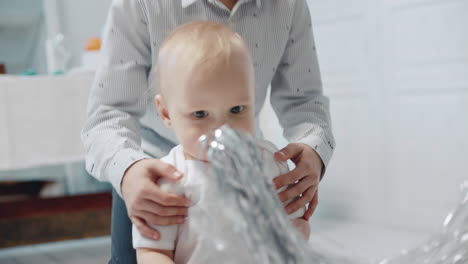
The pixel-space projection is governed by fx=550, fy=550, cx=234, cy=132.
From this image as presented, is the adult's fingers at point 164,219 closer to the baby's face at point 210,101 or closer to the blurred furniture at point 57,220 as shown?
the baby's face at point 210,101

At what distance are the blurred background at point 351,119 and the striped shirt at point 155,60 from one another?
2.52 ft

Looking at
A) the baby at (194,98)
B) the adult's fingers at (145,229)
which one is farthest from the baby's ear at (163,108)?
the adult's fingers at (145,229)

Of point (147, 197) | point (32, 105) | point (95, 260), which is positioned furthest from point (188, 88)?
point (95, 260)

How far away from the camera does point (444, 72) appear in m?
1.92

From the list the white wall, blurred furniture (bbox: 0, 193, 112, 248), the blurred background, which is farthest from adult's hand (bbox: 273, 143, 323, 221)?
blurred furniture (bbox: 0, 193, 112, 248)

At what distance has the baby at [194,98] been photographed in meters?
0.51

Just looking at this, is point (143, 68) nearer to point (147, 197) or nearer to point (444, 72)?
point (147, 197)

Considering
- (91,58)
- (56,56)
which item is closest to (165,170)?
(91,58)

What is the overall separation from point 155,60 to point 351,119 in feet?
4.60

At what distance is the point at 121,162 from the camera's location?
1.95 ft

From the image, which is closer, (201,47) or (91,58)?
(201,47)

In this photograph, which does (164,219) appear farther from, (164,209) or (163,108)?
(163,108)

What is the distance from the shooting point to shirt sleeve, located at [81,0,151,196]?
673 mm

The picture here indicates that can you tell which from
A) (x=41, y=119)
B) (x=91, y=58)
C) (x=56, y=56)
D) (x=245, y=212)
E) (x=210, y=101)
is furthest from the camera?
(x=56, y=56)
